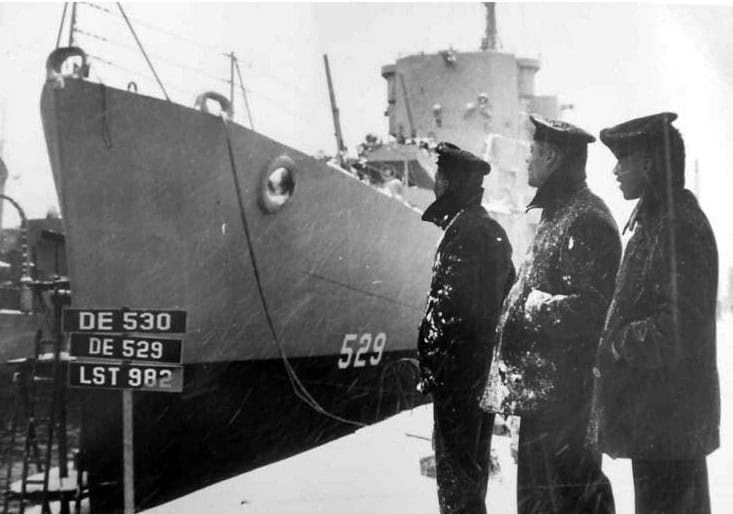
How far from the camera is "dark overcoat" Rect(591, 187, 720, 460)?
2318mm

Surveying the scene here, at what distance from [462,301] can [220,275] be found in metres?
2.45

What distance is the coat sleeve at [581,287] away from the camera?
2.61m

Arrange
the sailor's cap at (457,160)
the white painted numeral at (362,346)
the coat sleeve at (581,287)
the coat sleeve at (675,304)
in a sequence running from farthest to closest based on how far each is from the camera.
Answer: the white painted numeral at (362,346)
the sailor's cap at (457,160)
the coat sleeve at (581,287)
the coat sleeve at (675,304)

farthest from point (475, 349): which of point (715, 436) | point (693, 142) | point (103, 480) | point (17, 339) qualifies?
point (17, 339)

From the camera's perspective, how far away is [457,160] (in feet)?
10.2

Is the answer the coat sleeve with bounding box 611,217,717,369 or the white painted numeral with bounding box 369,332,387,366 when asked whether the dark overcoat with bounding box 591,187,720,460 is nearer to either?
the coat sleeve with bounding box 611,217,717,369

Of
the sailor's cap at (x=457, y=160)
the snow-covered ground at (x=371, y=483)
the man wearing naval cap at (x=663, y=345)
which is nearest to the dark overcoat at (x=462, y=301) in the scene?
the sailor's cap at (x=457, y=160)

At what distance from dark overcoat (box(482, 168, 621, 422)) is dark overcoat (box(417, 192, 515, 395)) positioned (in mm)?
319

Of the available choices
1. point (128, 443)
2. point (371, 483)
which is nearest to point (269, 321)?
point (371, 483)

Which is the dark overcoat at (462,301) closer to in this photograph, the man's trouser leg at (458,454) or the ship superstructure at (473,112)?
the man's trouser leg at (458,454)

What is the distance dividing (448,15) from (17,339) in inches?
295

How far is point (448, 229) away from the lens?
311 cm

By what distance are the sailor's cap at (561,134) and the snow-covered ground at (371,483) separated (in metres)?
1.79

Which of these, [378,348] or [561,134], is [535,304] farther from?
[378,348]
